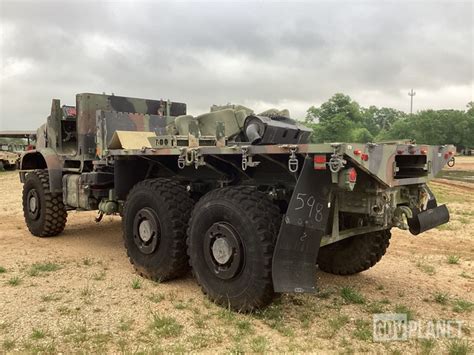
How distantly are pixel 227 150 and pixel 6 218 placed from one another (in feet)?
25.6

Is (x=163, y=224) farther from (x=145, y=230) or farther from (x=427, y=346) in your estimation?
(x=427, y=346)

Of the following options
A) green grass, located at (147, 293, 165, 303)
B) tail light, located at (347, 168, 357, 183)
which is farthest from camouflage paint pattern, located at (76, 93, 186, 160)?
tail light, located at (347, 168, 357, 183)

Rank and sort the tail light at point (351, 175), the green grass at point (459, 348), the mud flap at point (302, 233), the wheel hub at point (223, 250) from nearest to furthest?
1. the green grass at point (459, 348)
2. the tail light at point (351, 175)
3. the mud flap at point (302, 233)
4. the wheel hub at point (223, 250)

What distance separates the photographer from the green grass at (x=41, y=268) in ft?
18.9

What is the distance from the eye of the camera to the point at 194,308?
15.0 feet

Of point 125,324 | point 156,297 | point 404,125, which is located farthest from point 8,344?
point 404,125

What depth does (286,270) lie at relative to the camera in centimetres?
407

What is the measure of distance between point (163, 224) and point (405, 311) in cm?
256

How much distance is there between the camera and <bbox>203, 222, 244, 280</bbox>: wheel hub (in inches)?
169

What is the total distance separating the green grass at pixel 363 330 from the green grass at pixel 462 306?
1.03m

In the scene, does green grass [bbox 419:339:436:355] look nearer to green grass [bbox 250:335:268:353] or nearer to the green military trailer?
the green military trailer

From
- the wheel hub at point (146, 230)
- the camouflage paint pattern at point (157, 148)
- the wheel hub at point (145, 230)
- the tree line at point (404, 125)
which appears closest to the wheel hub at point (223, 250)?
the camouflage paint pattern at point (157, 148)

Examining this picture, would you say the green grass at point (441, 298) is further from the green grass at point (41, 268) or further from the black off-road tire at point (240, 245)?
the green grass at point (41, 268)

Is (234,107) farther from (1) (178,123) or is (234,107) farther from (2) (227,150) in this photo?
(2) (227,150)
